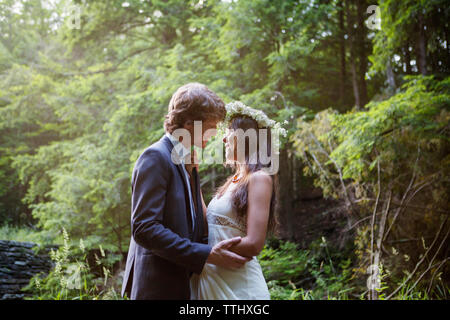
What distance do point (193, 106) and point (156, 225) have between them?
549 millimetres

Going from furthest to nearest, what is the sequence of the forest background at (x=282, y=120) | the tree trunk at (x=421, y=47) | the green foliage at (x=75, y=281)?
the tree trunk at (x=421, y=47) → the forest background at (x=282, y=120) → the green foliage at (x=75, y=281)

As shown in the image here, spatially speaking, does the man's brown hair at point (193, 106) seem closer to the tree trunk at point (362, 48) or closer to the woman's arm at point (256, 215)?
the woman's arm at point (256, 215)

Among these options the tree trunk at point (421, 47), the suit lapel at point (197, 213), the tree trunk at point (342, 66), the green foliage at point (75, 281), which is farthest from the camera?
the tree trunk at point (342, 66)

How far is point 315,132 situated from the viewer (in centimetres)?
439

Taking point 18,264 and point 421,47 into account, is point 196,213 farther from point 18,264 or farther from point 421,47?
point 18,264

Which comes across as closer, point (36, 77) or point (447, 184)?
point (447, 184)

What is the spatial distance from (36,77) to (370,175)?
22.7 ft

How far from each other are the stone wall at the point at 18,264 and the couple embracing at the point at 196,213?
18.3ft

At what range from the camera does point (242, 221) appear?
1.61 metres

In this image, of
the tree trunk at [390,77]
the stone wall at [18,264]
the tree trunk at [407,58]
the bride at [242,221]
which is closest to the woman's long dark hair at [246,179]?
the bride at [242,221]

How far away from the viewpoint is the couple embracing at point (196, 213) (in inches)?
51.0

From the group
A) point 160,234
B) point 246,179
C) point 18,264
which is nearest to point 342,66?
A: point 246,179
